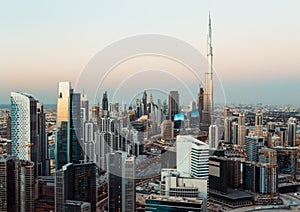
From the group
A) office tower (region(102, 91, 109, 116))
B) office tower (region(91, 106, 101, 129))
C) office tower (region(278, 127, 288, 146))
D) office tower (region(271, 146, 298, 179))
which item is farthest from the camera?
office tower (region(278, 127, 288, 146))

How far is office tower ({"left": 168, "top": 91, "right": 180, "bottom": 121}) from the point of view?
223 centimetres

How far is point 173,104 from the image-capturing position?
7.65ft

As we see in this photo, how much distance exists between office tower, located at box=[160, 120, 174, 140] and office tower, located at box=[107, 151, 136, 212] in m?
0.31

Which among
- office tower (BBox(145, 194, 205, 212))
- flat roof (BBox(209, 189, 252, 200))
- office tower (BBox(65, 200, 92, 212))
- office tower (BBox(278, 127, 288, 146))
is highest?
office tower (BBox(278, 127, 288, 146))

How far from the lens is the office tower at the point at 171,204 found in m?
2.81

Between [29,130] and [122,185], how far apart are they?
2436mm

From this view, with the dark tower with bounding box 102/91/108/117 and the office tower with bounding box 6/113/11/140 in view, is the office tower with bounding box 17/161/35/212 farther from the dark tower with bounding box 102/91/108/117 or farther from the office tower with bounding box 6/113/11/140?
the dark tower with bounding box 102/91/108/117

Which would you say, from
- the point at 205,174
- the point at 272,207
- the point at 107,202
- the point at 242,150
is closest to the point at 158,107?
the point at 107,202

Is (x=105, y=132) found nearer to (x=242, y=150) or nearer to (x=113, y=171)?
(x=113, y=171)

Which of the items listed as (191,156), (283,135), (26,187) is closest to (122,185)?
(191,156)

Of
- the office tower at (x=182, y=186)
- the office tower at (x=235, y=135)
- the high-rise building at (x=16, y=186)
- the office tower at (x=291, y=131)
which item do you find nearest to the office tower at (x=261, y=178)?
the office tower at (x=235, y=135)

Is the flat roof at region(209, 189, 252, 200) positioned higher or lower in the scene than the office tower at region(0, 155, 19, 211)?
lower

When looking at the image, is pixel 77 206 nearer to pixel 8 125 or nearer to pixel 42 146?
pixel 42 146

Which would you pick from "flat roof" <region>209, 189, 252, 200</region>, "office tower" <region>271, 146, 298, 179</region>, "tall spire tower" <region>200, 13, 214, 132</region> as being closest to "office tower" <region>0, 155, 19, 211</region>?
"tall spire tower" <region>200, 13, 214, 132</region>
